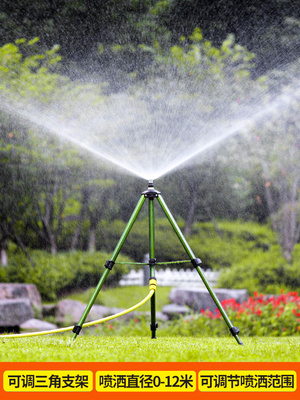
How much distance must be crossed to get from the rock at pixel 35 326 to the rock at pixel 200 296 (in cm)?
227

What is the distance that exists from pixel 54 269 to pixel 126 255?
1.48m

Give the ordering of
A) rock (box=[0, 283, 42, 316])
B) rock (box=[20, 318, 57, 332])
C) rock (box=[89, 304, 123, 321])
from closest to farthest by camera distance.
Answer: rock (box=[20, 318, 57, 332]) < rock (box=[89, 304, 123, 321]) < rock (box=[0, 283, 42, 316])

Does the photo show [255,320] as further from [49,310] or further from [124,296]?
[49,310]

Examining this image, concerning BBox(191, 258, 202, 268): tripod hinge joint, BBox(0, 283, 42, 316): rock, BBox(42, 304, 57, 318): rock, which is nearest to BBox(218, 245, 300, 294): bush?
BBox(42, 304, 57, 318): rock

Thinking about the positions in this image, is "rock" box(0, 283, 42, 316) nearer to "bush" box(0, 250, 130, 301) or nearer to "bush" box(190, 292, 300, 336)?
"bush" box(0, 250, 130, 301)

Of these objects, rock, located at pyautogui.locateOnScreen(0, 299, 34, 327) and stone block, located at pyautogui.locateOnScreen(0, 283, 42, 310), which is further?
stone block, located at pyautogui.locateOnScreen(0, 283, 42, 310)

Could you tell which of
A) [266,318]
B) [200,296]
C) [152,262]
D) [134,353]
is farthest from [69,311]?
[134,353]

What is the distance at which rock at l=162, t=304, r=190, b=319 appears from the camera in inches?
345

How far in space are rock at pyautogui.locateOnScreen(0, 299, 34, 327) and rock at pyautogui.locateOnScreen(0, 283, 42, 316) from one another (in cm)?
36

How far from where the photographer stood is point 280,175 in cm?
1018

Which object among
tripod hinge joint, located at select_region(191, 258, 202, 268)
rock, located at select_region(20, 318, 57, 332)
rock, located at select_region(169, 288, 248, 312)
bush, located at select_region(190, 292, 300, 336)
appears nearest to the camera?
tripod hinge joint, located at select_region(191, 258, 202, 268)

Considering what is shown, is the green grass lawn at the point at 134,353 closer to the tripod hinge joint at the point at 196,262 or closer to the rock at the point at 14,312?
the tripod hinge joint at the point at 196,262

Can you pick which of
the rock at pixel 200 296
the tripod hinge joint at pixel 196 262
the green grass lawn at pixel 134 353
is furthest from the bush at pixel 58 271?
the tripod hinge joint at pixel 196 262

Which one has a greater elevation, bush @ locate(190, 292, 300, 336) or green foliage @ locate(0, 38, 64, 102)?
green foliage @ locate(0, 38, 64, 102)
